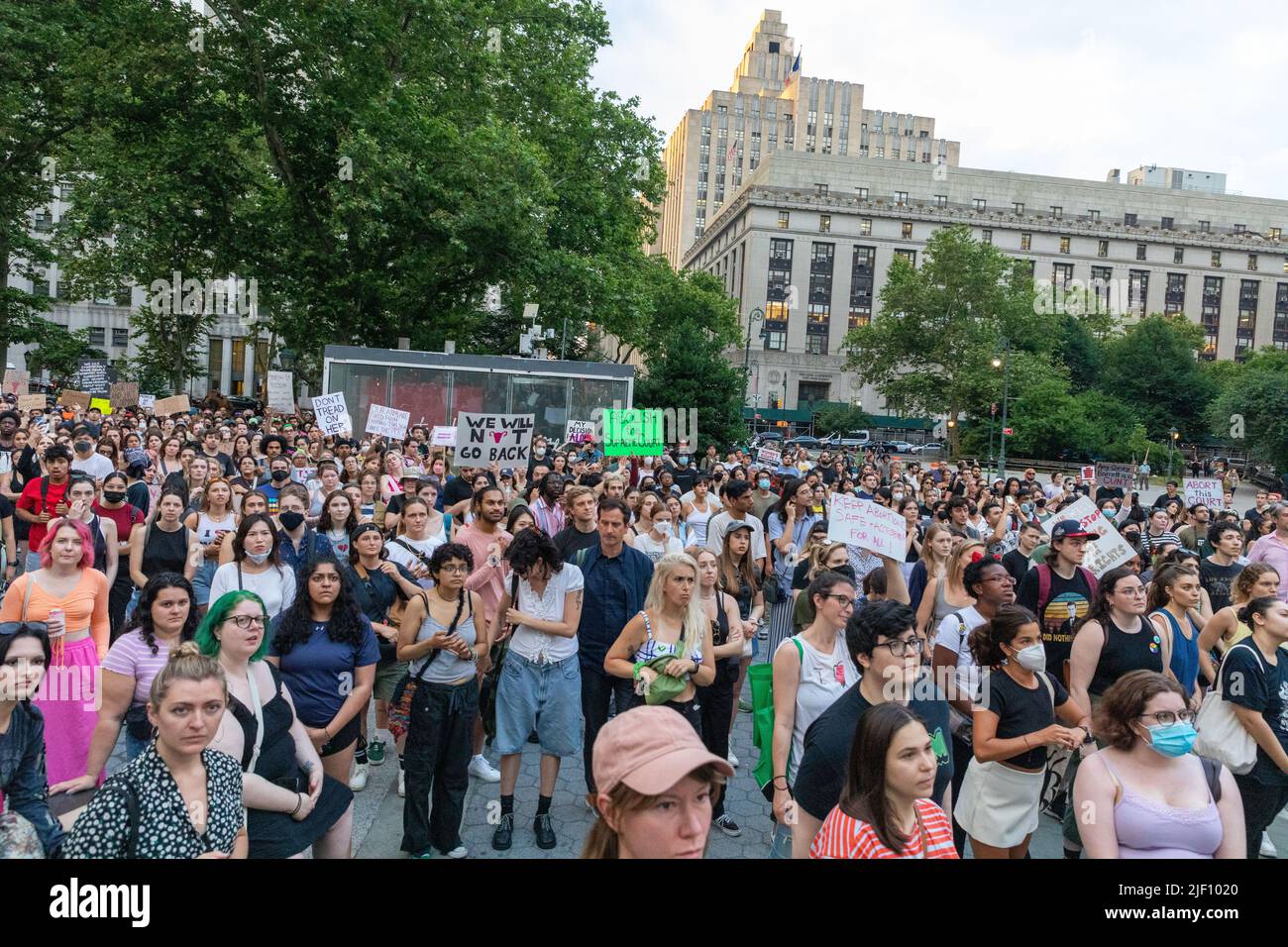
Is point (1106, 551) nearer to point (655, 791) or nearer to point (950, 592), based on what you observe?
point (950, 592)

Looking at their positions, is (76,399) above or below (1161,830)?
above

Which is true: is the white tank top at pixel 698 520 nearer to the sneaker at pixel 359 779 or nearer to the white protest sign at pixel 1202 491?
the sneaker at pixel 359 779

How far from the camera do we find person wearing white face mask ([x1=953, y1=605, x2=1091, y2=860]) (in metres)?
3.94

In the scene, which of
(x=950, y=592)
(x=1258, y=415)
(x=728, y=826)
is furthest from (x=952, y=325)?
(x=728, y=826)

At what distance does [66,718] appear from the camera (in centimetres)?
450

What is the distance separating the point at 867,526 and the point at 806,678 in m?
2.54

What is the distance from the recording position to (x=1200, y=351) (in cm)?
8781

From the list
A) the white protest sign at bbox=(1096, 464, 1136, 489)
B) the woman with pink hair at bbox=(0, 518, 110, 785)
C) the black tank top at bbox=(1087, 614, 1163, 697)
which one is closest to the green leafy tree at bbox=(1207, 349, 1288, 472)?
the white protest sign at bbox=(1096, 464, 1136, 489)

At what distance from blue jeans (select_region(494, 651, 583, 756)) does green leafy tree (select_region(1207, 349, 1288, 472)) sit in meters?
46.8

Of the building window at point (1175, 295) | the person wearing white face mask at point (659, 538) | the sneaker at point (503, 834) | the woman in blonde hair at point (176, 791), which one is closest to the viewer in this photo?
the woman in blonde hair at point (176, 791)

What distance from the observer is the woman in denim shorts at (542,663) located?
16.6 ft

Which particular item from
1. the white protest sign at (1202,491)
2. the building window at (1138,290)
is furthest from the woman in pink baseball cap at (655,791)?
the building window at (1138,290)

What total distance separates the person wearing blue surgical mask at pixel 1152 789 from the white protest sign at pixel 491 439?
26.2ft
